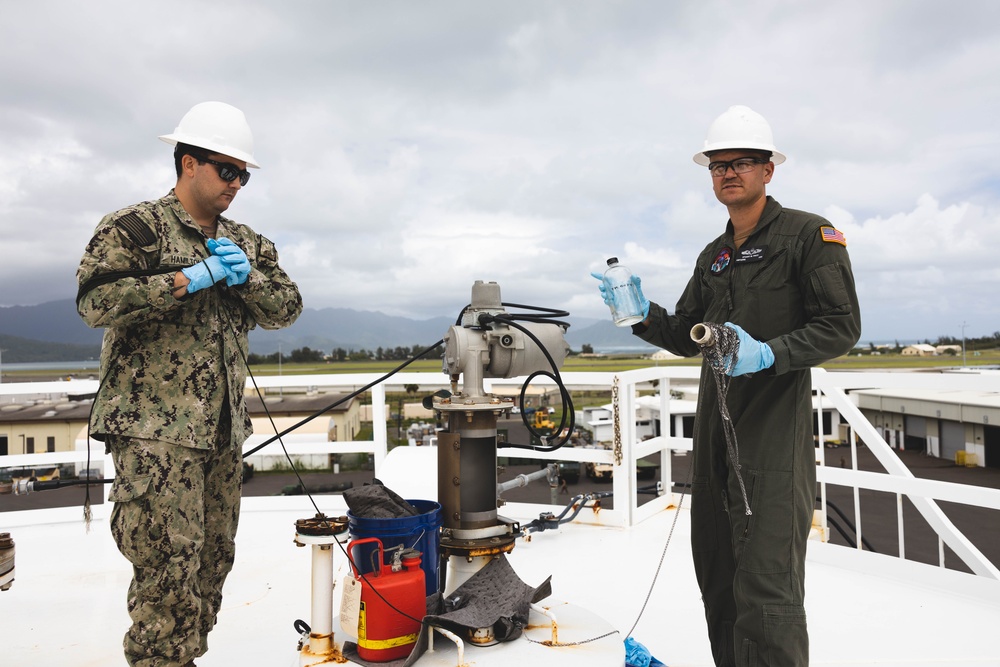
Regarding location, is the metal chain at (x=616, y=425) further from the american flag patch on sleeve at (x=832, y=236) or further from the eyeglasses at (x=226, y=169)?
the eyeglasses at (x=226, y=169)

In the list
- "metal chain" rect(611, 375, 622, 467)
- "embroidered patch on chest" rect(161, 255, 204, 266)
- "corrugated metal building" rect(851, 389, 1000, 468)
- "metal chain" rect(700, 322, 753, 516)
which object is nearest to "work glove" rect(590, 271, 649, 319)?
"metal chain" rect(700, 322, 753, 516)

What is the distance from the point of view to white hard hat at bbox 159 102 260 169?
1954 millimetres

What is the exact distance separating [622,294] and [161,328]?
143 centimetres

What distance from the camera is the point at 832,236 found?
1821 millimetres

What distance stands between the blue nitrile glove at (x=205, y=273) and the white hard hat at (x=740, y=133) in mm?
1494

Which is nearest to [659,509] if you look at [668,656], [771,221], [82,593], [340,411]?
[668,656]

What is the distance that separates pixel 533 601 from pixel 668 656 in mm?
585

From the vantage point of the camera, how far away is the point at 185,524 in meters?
1.83

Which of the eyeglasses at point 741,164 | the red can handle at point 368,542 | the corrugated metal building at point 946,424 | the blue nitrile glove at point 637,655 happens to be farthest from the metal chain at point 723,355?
the corrugated metal building at point 946,424

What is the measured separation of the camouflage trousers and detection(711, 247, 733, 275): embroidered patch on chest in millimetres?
1683

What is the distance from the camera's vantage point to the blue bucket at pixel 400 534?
2061 mm

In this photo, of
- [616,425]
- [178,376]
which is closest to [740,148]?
[178,376]

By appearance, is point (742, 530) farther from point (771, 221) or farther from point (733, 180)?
point (733, 180)

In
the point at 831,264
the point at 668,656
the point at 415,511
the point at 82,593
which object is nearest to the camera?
the point at 831,264
